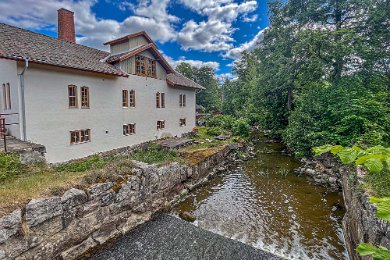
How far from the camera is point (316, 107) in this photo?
17062 mm

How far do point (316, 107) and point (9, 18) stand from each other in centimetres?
2305

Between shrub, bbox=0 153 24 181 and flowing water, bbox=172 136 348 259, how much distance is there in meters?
7.61

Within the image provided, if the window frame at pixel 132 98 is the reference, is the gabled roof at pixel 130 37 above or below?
above

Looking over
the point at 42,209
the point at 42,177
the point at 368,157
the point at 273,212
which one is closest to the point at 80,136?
the point at 42,177

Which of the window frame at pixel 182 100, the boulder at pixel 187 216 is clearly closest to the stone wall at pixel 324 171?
the boulder at pixel 187 216

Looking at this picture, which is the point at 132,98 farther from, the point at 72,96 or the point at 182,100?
the point at 182,100

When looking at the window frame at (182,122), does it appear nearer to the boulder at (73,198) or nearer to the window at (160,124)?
the window at (160,124)

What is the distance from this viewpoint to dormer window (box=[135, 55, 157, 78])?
18002 millimetres

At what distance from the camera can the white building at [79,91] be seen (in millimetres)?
11555

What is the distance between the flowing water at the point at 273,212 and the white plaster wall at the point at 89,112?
7778 mm

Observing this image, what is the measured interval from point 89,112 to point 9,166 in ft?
19.3

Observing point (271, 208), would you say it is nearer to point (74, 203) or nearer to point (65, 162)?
point (74, 203)

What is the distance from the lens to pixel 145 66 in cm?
1875

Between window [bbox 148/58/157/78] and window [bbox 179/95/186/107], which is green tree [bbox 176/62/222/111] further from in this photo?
window [bbox 148/58/157/78]
